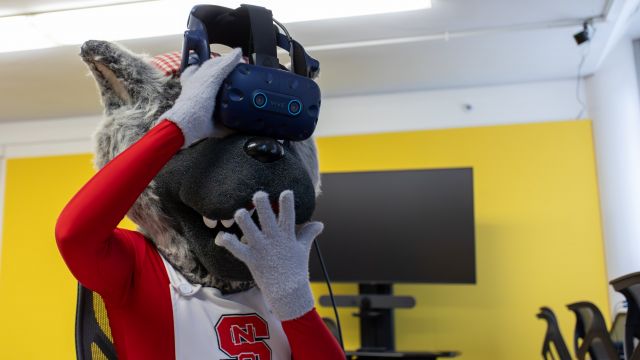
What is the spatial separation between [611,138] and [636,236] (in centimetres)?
62

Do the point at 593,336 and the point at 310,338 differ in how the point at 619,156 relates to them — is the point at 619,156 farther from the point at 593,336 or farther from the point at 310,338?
the point at 310,338

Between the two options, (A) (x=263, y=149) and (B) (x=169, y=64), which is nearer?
(A) (x=263, y=149)

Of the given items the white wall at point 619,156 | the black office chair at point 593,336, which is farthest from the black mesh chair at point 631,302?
the white wall at point 619,156

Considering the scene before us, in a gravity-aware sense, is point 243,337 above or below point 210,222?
below

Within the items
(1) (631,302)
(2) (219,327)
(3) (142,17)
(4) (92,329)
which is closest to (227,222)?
(2) (219,327)

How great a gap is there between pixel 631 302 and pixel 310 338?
890mm

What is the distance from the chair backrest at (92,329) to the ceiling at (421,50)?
7.62 ft

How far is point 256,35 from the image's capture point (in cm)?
99

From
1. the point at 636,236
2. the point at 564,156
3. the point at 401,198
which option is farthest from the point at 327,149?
the point at 636,236

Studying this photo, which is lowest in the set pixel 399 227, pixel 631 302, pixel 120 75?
pixel 631 302

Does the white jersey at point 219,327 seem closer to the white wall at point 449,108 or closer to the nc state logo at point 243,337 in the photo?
the nc state logo at point 243,337

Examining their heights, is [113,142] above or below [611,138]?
below

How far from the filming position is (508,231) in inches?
159

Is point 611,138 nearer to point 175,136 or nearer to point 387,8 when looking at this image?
point 387,8
